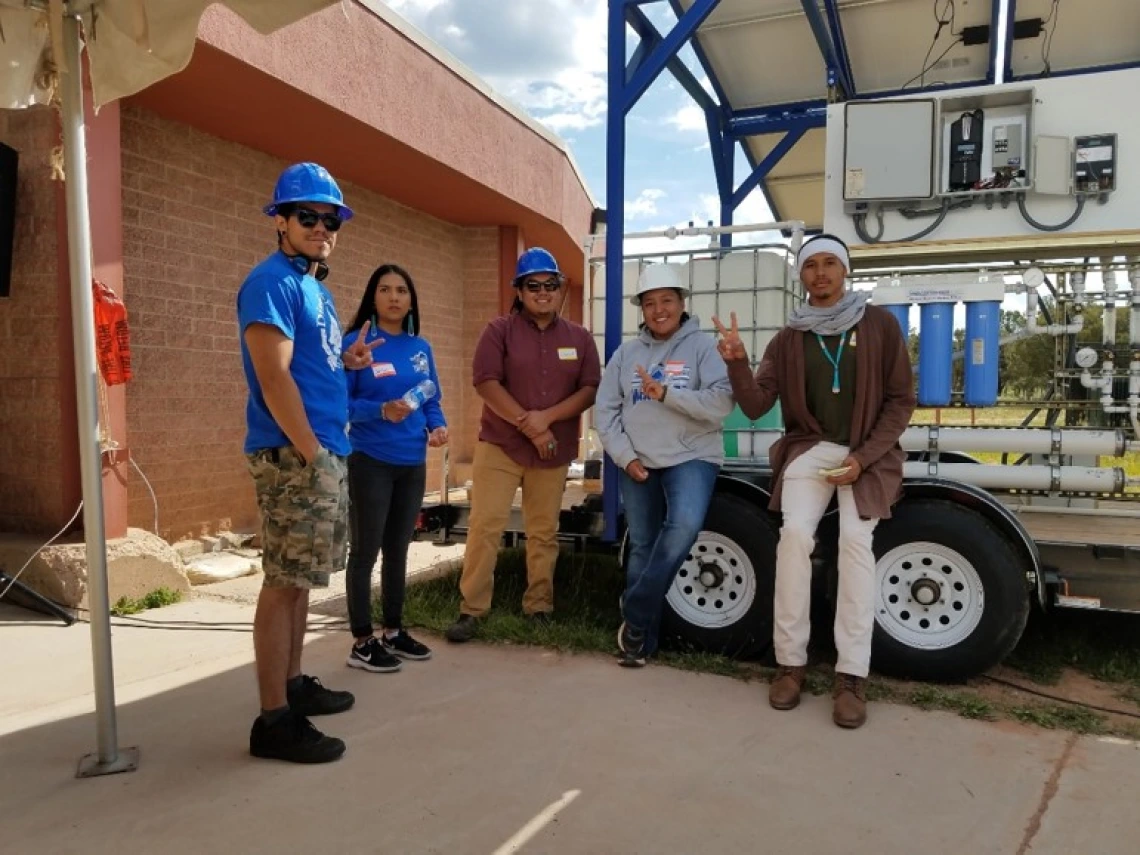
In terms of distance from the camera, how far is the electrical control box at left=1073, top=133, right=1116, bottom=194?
4.52 metres

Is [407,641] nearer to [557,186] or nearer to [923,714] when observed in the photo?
[923,714]

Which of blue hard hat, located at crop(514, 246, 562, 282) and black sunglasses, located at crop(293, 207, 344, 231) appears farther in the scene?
blue hard hat, located at crop(514, 246, 562, 282)

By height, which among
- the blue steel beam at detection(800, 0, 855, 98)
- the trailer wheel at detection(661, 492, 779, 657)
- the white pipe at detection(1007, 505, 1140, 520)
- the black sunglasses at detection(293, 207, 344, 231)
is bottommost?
the trailer wheel at detection(661, 492, 779, 657)

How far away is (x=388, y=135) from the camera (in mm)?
7168

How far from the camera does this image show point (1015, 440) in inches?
174

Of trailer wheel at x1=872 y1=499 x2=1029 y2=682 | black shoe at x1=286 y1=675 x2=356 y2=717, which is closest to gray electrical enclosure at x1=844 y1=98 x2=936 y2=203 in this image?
trailer wheel at x1=872 y1=499 x2=1029 y2=682

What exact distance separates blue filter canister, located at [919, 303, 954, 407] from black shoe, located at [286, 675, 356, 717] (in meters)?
3.15

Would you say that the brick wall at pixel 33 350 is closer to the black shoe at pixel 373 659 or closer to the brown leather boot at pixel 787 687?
the black shoe at pixel 373 659

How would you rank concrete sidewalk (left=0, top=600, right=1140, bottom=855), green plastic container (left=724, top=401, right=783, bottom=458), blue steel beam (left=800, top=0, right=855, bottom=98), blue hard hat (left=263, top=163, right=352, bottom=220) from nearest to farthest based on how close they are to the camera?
concrete sidewalk (left=0, top=600, right=1140, bottom=855) → blue hard hat (left=263, top=163, right=352, bottom=220) → green plastic container (left=724, top=401, right=783, bottom=458) → blue steel beam (left=800, top=0, right=855, bottom=98)

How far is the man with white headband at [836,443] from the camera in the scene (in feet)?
12.0

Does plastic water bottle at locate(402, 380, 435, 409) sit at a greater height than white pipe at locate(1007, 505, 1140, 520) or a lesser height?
greater

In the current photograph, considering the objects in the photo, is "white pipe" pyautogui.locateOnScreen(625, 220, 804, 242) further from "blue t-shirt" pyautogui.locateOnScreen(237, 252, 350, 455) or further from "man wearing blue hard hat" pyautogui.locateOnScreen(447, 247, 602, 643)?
"blue t-shirt" pyautogui.locateOnScreen(237, 252, 350, 455)

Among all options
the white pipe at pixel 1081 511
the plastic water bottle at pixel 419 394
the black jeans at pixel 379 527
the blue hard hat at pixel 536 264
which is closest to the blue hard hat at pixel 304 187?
the plastic water bottle at pixel 419 394

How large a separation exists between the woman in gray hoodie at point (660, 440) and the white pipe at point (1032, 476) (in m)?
1.06
